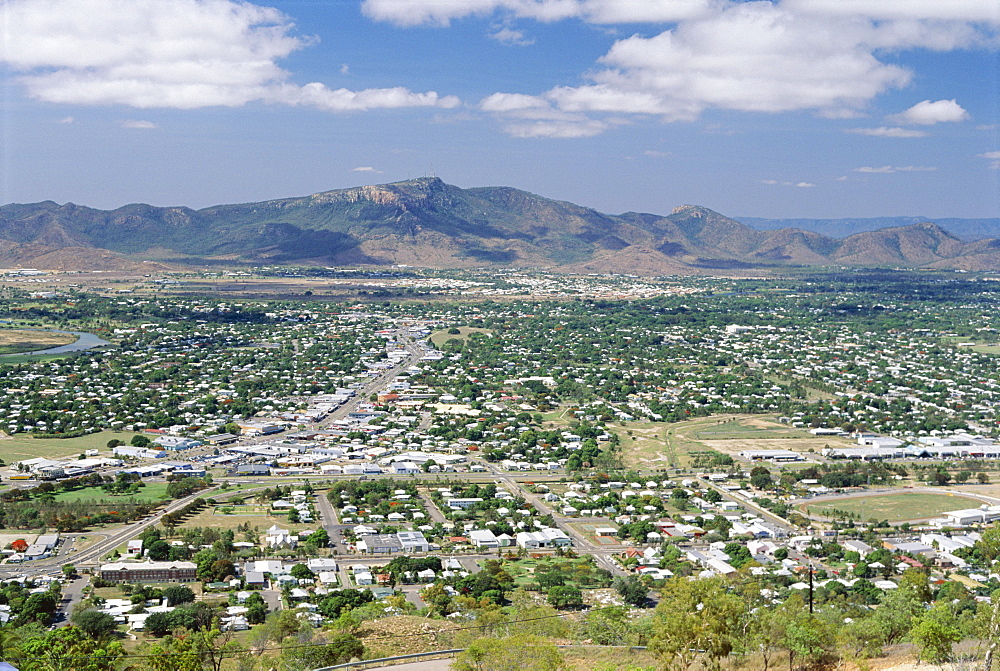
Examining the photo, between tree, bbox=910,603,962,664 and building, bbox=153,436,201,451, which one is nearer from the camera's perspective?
tree, bbox=910,603,962,664

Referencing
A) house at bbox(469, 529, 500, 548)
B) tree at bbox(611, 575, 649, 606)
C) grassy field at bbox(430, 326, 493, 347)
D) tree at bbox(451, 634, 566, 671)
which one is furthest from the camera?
grassy field at bbox(430, 326, 493, 347)

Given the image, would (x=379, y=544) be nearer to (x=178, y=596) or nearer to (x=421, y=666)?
(x=178, y=596)

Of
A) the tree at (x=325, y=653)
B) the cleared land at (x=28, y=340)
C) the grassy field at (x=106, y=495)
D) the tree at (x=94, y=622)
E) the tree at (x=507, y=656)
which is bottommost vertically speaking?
the grassy field at (x=106, y=495)

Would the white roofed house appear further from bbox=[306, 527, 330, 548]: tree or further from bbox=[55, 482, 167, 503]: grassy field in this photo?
bbox=[55, 482, 167, 503]: grassy field

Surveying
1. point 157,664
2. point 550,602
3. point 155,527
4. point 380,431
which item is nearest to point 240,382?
point 380,431

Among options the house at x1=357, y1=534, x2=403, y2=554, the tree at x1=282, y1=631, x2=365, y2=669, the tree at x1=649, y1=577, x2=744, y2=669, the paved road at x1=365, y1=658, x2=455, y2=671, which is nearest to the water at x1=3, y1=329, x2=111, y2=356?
the house at x1=357, y1=534, x2=403, y2=554

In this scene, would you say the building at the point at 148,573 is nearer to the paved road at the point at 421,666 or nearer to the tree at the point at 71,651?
the tree at the point at 71,651

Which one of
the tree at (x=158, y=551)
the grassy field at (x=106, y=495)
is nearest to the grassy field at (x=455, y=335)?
the grassy field at (x=106, y=495)
